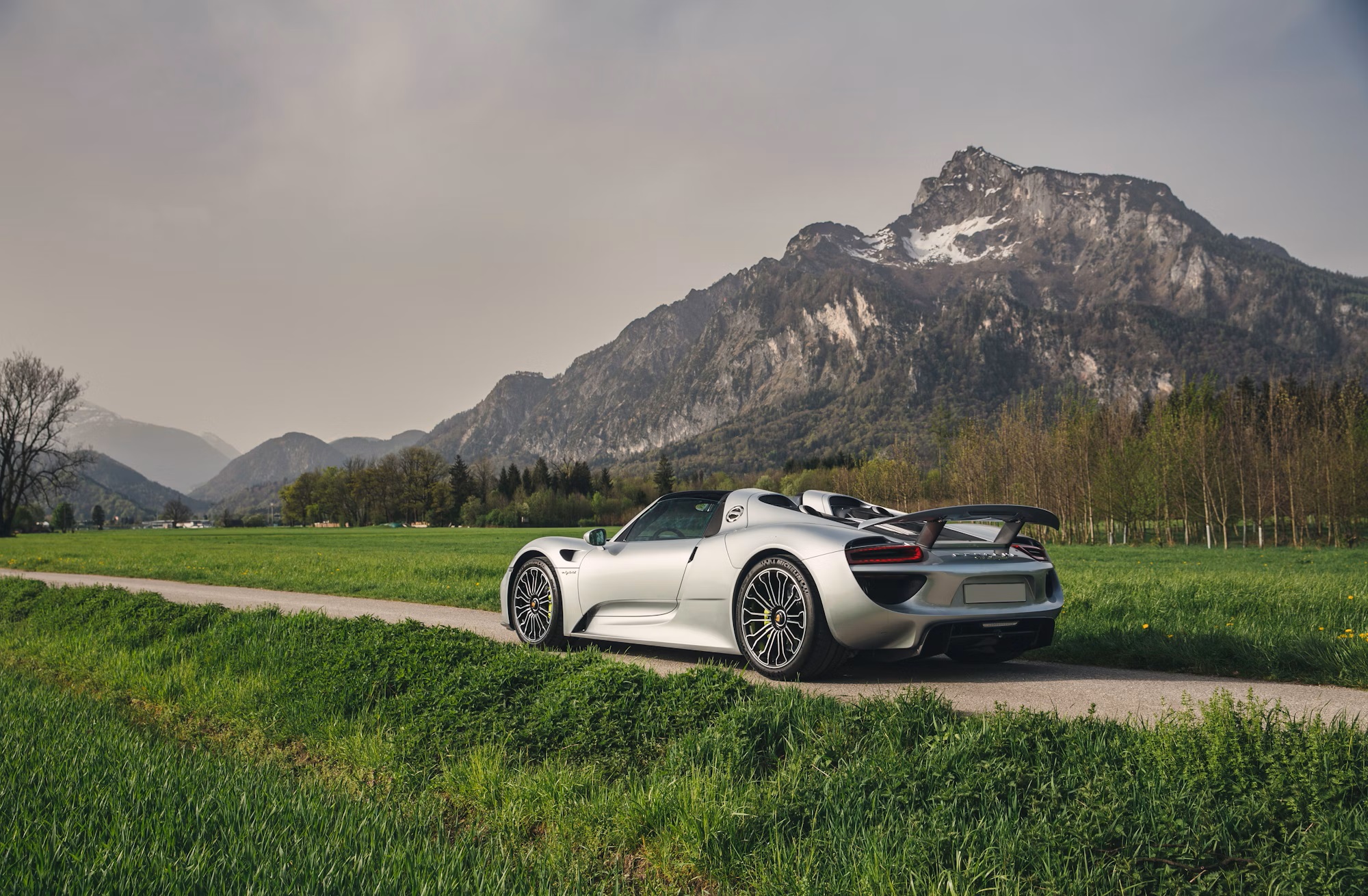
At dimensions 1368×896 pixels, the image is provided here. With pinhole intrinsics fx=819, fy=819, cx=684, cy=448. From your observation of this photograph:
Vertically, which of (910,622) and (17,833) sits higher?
(910,622)

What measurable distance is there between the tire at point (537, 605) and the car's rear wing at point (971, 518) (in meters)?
3.02

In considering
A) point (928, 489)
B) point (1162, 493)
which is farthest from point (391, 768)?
point (928, 489)

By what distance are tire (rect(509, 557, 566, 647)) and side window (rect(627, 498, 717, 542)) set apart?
3.07ft

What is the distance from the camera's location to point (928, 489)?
7356cm

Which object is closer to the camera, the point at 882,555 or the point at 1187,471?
the point at 882,555

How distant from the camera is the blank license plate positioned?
18.8ft

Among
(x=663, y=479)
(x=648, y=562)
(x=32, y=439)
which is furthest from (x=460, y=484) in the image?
(x=648, y=562)

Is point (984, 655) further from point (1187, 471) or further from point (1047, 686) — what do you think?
point (1187, 471)

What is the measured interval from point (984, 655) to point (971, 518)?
5.03ft

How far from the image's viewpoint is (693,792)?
350cm

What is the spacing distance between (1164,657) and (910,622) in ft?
9.49

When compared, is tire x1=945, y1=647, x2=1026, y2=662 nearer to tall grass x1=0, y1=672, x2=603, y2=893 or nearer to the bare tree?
tall grass x1=0, y1=672, x2=603, y2=893

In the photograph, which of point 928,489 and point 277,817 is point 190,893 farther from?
point 928,489

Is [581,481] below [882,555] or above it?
above
